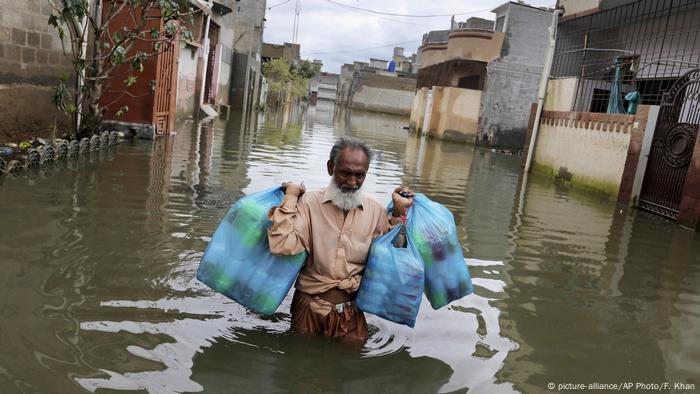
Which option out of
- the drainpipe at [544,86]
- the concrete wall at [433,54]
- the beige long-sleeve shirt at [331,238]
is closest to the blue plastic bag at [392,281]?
the beige long-sleeve shirt at [331,238]

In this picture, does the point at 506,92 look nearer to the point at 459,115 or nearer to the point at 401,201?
the point at 459,115

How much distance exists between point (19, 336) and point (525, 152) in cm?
1517

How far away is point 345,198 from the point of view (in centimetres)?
346

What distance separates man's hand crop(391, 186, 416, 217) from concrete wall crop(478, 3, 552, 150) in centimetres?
2342

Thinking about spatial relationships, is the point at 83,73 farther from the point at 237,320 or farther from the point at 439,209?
the point at 439,209

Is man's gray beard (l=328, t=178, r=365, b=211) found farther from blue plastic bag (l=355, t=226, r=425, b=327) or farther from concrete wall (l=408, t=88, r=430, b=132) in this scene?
concrete wall (l=408, t=88, r=430, b=132)

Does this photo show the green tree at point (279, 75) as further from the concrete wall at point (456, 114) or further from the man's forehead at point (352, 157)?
the man's forehead at point (352, 157)

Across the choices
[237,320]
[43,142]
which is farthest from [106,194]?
[237,320]

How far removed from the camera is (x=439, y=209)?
12.3 feet

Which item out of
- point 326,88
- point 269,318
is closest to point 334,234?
point 269,318

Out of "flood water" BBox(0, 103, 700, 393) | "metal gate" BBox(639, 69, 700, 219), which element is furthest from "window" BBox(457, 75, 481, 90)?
"flood water" BBox(0, 103, 700, 393)

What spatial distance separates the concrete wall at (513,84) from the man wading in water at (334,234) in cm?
2358

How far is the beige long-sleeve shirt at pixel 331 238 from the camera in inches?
140

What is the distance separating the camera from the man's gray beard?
11.4 feet
